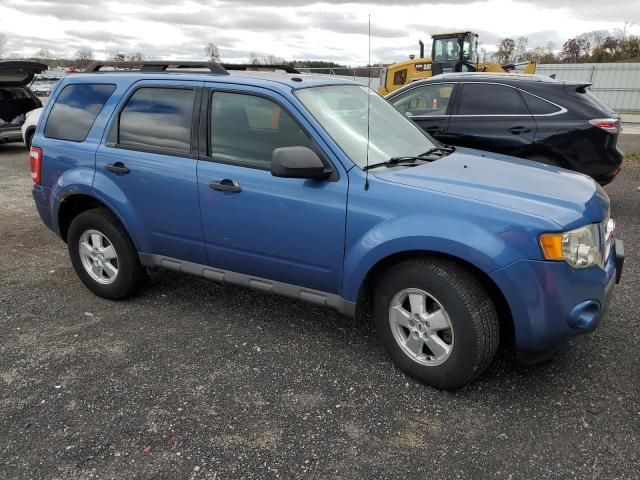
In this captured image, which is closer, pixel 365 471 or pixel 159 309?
pixel 365 471

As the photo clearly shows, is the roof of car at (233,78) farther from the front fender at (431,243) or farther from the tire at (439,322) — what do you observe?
the tire at (439,322)

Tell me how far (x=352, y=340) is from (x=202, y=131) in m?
1.79

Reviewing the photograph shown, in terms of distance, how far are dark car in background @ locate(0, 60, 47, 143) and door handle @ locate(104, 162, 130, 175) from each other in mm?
9110

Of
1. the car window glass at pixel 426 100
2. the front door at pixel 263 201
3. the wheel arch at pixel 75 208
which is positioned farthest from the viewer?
the car window glass at pixel 426 100

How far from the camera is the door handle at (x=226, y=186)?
136 inches

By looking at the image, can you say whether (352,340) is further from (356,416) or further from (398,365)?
Result: (356,416)

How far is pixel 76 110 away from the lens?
4.28 m

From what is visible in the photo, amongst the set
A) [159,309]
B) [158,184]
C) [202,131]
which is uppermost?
[202,131]

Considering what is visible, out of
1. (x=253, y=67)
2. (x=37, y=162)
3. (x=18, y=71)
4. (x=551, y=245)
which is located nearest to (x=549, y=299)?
(x=551, y=245)

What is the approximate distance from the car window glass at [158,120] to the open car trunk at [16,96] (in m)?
8.86

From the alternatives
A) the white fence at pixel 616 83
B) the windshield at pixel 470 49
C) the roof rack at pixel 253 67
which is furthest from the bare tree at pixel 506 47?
the roof rack at pixel 253 67

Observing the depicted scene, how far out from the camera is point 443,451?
8.59 ft

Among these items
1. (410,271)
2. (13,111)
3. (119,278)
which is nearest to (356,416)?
(410,271)

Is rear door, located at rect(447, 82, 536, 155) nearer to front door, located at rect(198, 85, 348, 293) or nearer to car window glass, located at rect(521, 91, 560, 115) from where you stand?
car window glass, located at rect(521, 91, 560, 115)
